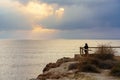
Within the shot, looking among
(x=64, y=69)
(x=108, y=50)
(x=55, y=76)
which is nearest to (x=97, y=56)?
(x=108, y=50)

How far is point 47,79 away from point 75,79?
2624 millimetres

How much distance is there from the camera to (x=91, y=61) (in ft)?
88.6

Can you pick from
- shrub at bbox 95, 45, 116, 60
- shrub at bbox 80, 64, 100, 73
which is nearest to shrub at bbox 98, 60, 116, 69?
shrub at bbox 95, 45, 116, 60

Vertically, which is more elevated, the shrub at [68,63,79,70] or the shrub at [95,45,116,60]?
the shrub at [95,45,116,60]

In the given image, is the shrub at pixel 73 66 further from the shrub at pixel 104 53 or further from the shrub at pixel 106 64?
the shrub at pixel 104 53

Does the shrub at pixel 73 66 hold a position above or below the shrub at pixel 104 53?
below

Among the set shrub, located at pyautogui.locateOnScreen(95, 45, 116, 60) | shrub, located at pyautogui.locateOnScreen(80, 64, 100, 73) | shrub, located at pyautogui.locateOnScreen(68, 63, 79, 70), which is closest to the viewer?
shrub, located at pyautogui.locateOnScreen(80, 64, 100, 73)

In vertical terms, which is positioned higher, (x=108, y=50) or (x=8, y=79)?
(x=108, y=50)

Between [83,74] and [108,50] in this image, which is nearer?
[83,74]

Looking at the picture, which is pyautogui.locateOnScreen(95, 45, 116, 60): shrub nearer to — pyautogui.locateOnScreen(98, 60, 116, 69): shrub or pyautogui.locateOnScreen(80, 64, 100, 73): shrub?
pyautogui.locateOnScreen(98, 60, 116, 69): shrub

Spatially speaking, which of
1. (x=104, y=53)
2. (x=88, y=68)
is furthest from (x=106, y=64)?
(x=88, y=68)

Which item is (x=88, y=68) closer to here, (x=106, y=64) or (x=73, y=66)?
(x=73, y=66)

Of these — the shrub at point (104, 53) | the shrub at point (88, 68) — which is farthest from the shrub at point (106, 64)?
the shrub at point (88, 68)

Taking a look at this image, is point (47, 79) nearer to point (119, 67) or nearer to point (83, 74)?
point (83, 74)
